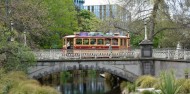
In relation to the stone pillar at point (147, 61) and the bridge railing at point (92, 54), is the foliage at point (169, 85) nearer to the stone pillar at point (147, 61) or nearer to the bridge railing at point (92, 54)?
the bridge railing at point (92, 54)

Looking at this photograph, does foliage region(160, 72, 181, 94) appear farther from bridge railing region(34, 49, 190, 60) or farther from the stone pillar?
the stone pillar

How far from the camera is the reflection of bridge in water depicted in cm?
2872

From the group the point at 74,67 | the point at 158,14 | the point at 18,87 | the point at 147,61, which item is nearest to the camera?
the point at 18,87

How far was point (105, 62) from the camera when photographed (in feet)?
96.0

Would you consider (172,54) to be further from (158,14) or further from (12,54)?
(12,54)

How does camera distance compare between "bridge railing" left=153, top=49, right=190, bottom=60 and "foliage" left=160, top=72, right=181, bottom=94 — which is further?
"bridge railing" left=153, top=49, right=190, bottom=60

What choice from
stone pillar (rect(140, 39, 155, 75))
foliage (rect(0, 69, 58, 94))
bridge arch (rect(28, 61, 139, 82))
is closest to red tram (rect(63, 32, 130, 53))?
bridge arch (rect(28, 61, 139, 82))

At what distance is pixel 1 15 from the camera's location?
23.8m

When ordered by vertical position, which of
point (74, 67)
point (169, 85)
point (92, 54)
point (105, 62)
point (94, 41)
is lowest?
point (74, 67)

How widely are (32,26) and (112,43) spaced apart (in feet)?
31.0

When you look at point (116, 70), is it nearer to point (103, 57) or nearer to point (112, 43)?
point (103, 57)

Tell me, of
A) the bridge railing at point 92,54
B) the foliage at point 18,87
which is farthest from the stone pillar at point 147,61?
the foliage at point 18,87

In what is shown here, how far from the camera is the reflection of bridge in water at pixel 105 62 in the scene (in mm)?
28719

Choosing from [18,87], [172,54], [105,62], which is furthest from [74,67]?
[18,87]
